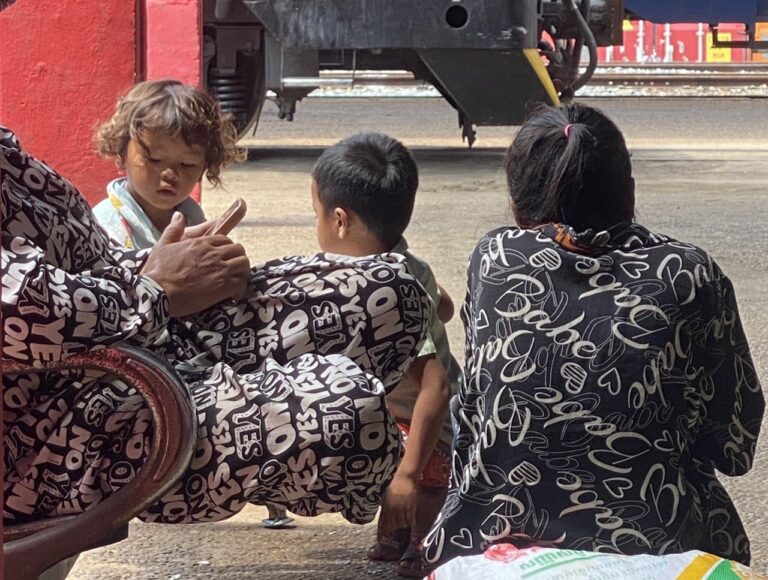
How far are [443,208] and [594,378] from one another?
682cm

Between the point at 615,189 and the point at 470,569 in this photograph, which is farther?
the point at 615,189

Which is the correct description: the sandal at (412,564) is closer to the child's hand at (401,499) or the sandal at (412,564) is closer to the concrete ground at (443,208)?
the concrete ground at (443,208)

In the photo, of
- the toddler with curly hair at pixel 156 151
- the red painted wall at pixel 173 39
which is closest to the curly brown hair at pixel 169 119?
the toddler with curly hair at pixel 156 151

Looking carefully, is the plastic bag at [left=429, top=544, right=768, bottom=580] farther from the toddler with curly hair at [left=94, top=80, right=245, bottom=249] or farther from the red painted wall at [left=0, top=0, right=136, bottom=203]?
the red painted wall at [left=0, top=0, right=136, bottom=203]

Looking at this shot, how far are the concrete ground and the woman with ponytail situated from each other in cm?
99

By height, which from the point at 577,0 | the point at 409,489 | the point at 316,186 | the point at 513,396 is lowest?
the point at 409,489

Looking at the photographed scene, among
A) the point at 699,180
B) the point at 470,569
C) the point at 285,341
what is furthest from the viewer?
the point at 699,180

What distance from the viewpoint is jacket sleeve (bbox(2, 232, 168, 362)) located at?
7.04ft

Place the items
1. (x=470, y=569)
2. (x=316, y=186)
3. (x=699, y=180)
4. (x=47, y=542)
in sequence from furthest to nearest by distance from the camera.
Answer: (x=699, y=180)
(x=316, y=186)
(x=47, y=542)
(x=470, y=569)

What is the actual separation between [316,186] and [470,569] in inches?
41.4

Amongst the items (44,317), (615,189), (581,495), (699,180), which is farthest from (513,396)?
(699,180)

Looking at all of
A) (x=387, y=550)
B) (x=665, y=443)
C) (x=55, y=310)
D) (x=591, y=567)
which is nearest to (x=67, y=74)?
(x=387, y=550)

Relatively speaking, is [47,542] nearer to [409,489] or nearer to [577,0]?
[409,489]

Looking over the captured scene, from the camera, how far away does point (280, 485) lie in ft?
8.04
